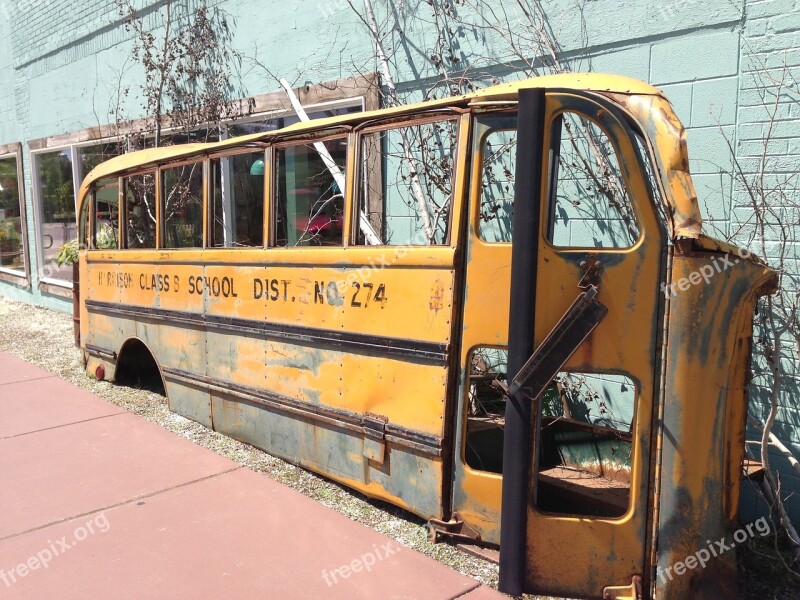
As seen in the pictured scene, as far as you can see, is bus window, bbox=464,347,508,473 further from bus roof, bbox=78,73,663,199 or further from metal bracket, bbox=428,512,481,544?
bus roof, bbox=78,73,663,199

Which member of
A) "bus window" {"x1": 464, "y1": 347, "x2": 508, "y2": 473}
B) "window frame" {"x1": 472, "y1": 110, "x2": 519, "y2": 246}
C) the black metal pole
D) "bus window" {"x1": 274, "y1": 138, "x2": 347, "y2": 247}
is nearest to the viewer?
the black metal pole

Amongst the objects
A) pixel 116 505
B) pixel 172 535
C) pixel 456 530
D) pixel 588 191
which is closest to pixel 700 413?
pixel 456 530

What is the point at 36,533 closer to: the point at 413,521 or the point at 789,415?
the point at 413,521

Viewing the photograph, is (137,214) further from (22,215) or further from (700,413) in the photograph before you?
(22,215)

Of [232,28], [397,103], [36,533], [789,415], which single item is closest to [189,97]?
[232,28]

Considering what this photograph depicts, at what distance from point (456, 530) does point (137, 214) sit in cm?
419

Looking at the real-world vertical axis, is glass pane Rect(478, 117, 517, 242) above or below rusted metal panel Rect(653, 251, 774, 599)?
above

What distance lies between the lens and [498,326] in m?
3.27

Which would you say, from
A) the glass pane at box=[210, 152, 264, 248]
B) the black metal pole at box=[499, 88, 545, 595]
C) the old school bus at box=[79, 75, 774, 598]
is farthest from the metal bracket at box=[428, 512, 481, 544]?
the glass pane at box=[210, 152, 264, 248]

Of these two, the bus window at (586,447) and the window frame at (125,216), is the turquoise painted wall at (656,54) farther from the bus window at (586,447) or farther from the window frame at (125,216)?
the window frame at (125,216)

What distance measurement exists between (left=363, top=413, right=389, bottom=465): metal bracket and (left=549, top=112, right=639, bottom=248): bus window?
1.84 metres

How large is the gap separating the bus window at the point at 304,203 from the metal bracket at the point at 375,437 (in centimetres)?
106

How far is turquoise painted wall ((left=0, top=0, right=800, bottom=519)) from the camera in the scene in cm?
396

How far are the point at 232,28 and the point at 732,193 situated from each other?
240 inches
